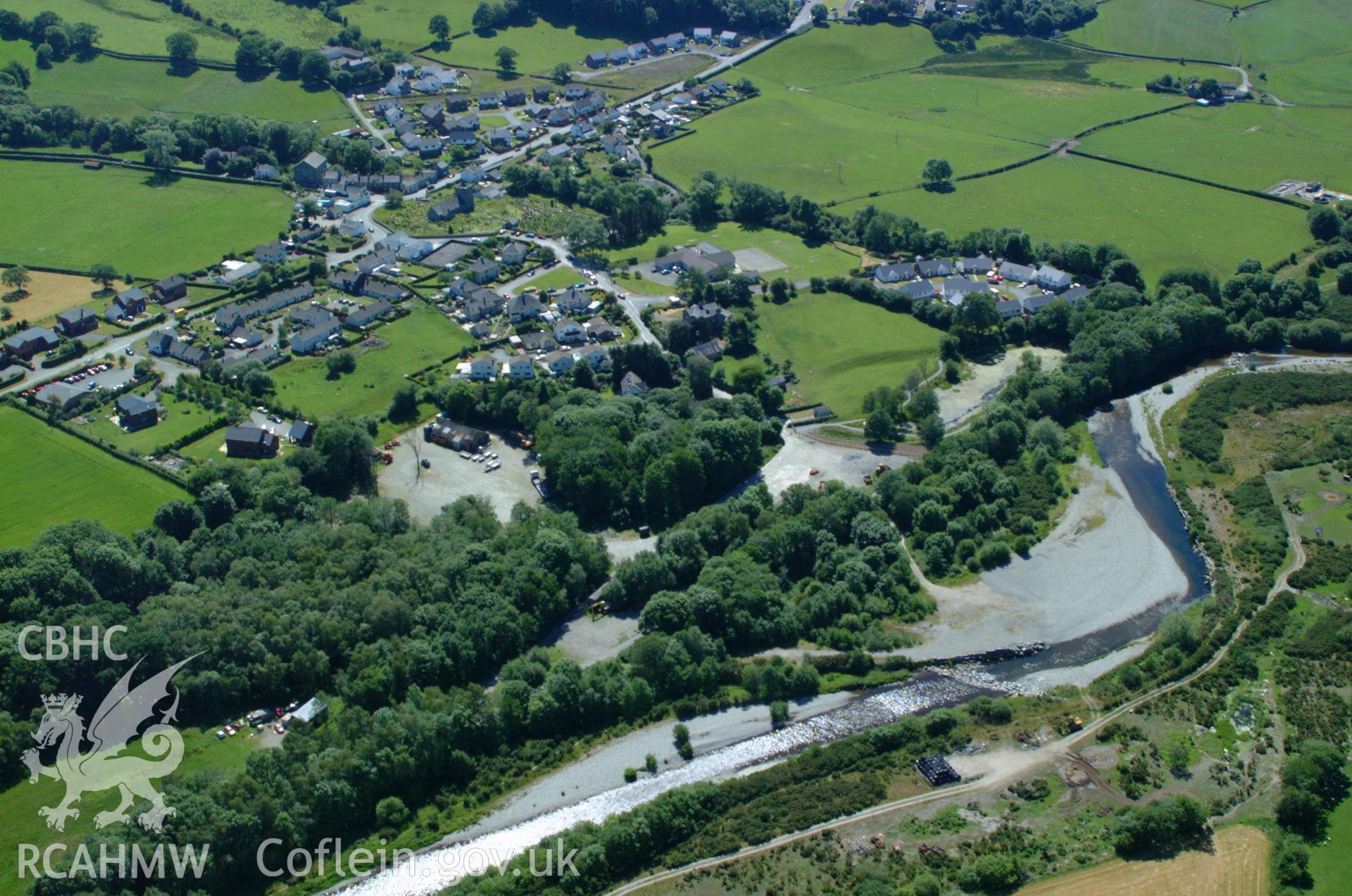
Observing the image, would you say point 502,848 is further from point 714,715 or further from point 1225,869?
point 1225,869

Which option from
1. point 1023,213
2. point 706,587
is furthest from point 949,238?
point 706,587

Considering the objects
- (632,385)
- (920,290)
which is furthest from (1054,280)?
(632,385)

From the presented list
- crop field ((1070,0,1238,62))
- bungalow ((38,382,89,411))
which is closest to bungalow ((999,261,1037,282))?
crop field ((1070,0,1238,62))

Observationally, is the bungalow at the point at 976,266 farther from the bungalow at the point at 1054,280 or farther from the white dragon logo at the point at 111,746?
the white dragon logo at the point at 111,746

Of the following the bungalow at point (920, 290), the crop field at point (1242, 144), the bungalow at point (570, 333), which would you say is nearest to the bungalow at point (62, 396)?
the bungalow at point (570, 333)

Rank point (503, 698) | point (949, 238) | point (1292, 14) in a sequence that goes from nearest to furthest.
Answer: point (503, 698)
point (949, 238)
point (1292, 14)
